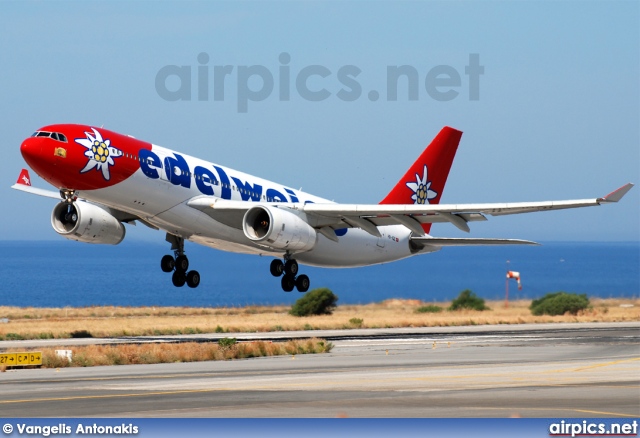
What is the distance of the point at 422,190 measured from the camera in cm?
5194

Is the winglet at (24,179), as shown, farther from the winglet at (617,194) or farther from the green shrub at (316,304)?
the green shrub at (316,304)

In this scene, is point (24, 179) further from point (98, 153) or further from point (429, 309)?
point (429, 309)

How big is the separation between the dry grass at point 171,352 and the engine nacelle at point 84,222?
509 centimetres

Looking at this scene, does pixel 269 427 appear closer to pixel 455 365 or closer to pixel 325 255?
pixel 455 365

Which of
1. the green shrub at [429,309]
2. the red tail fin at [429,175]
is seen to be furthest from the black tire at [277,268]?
the green shrub at [429,309]

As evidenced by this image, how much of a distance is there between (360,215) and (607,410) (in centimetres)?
2324

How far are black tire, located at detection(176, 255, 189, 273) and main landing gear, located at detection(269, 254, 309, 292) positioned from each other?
4.20m

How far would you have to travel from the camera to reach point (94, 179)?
36.5 metres

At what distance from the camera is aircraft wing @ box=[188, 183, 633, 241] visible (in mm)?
40156

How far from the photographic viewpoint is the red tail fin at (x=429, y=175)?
50.9 metres

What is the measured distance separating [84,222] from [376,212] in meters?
11.7

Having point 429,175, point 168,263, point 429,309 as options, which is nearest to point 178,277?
point 168,263

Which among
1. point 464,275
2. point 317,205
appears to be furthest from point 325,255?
point 464,275

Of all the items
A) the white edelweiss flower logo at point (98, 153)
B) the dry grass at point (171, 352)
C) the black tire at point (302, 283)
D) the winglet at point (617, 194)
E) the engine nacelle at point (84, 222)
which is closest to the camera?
the winglet at point (617, 194)
